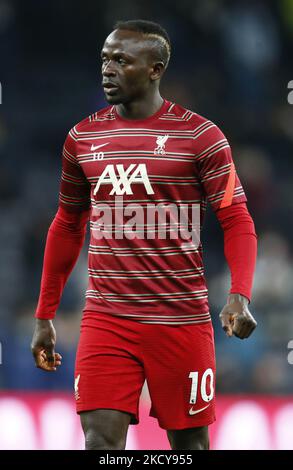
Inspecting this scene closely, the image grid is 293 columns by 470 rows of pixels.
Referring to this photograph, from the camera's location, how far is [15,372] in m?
9.64

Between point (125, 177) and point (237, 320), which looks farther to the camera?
point (125, 177)

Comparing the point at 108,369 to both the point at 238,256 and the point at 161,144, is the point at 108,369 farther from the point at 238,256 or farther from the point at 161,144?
the point at 161,144

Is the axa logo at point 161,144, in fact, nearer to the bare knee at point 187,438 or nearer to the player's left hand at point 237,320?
the player's left hand at point 237,320

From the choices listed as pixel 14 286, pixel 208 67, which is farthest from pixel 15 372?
pixel 208 67

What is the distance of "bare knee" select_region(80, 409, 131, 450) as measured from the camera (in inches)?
197

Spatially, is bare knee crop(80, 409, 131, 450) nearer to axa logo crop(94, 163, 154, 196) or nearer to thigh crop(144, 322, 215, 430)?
thigh crop(144, 322, 215, 430)

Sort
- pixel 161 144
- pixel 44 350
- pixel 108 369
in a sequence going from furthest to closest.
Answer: pixel 44 350, pixel 161 144, pixel 108 369

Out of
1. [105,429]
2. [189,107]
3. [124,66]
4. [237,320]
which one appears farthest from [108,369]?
[189,107]

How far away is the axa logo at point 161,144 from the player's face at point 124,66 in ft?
0.72

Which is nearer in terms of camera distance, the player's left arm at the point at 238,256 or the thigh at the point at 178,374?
the player's left arm at the point at 238,256

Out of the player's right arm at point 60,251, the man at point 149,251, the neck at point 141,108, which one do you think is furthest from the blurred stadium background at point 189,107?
the neck at point 141,108

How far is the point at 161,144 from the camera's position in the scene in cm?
525

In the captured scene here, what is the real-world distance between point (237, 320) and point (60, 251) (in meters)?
1.09

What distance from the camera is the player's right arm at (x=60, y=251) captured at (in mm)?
5512
